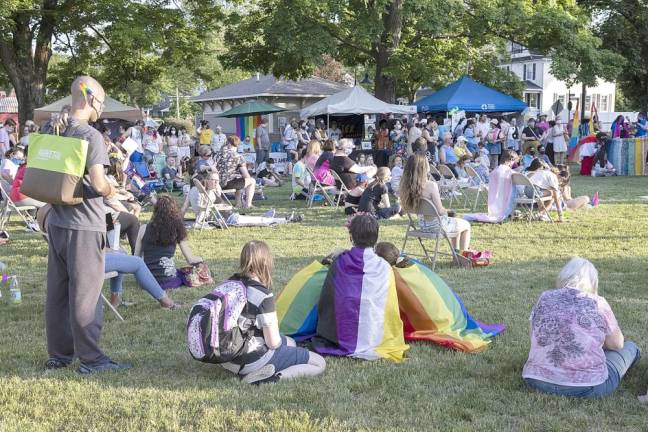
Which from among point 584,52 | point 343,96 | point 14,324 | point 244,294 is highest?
point 584,52

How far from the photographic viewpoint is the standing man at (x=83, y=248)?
173 inches

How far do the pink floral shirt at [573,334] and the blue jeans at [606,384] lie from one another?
0.10 feet

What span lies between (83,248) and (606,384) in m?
3.13

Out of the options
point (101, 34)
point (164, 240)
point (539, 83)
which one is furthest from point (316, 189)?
point (539, 83)

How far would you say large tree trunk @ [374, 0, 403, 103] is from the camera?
24.6 metres

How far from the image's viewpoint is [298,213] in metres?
12.6

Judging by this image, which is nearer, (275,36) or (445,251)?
(445,251)

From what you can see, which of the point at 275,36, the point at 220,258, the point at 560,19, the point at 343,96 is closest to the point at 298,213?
the point at 220,258

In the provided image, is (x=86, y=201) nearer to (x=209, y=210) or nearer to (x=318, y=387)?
(x=318, y=387)

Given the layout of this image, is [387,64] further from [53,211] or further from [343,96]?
[53,211]

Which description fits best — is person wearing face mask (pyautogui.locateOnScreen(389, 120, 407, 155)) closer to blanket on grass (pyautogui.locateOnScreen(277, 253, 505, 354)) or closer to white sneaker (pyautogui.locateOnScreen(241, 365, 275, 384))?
blanket on grass (pyautogui.locateOnScreen(277, 253, 505, 354))

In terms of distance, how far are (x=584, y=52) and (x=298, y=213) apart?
16.3m

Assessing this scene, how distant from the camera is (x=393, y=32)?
25.0 m

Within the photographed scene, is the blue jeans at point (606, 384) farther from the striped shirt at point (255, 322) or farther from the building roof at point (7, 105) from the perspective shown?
the building roof at point (7, 105)
